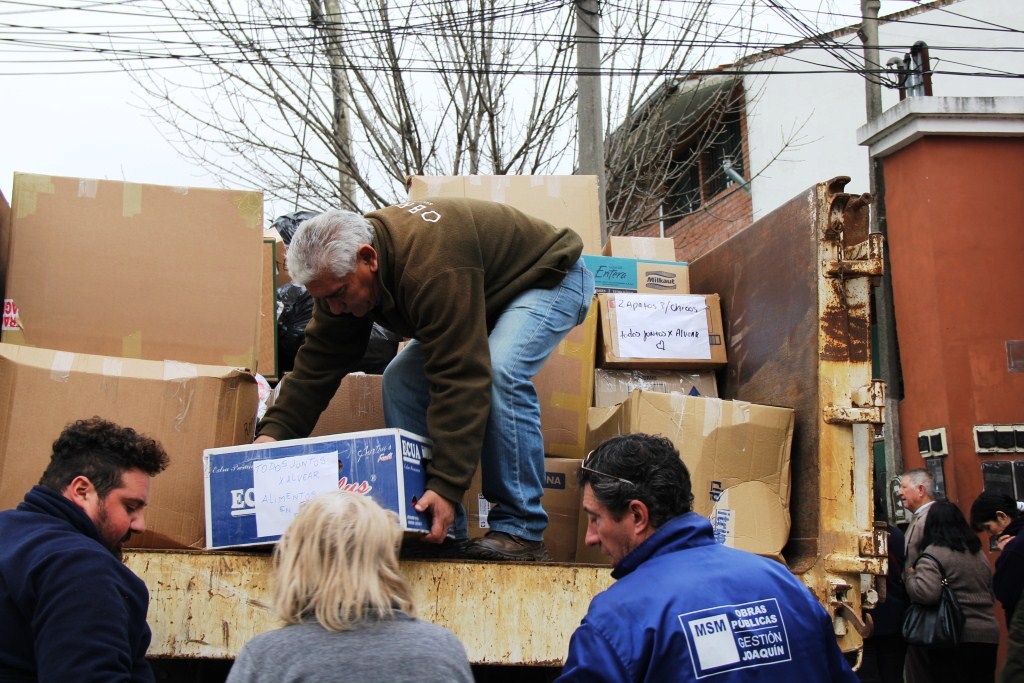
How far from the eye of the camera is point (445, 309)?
108 inches

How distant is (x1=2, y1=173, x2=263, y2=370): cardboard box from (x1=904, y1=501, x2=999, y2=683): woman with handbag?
12.2 feet

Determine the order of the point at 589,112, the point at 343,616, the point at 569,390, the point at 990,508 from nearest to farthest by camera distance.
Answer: the point at 343,616 → the point at 569,390 → the point at 990,508 → the point at 589,112

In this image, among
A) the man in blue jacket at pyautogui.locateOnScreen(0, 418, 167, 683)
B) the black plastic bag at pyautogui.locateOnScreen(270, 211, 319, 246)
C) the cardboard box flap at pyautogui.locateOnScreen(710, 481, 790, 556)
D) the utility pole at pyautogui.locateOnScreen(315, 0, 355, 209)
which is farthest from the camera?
the utility pole at pyautogui.locateOnScreen(315, 0, 355, 209)

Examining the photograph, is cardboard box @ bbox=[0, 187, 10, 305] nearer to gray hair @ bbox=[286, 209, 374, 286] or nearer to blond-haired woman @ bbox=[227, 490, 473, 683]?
gray hair @ bbox=[286, 209, 374, 286]

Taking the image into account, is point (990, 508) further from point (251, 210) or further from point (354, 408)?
point (251, 210)

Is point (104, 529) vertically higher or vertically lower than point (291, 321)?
lower

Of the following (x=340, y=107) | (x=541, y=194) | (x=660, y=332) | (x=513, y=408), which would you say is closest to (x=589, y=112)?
(x=340, y=107)

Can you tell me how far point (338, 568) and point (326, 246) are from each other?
135 cm

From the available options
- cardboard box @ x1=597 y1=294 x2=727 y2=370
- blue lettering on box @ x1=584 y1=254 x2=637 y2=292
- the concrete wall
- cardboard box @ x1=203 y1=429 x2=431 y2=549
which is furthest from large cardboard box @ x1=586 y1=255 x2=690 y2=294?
the concrete wall

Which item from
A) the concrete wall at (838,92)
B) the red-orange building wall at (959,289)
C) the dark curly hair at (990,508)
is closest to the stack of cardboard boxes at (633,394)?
the dark curly hair at (990,508)

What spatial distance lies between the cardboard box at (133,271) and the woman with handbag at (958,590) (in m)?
3.72

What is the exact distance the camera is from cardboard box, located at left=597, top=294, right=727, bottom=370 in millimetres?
3615

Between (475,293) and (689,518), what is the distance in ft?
3.43

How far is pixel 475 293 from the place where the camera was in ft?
9.25
